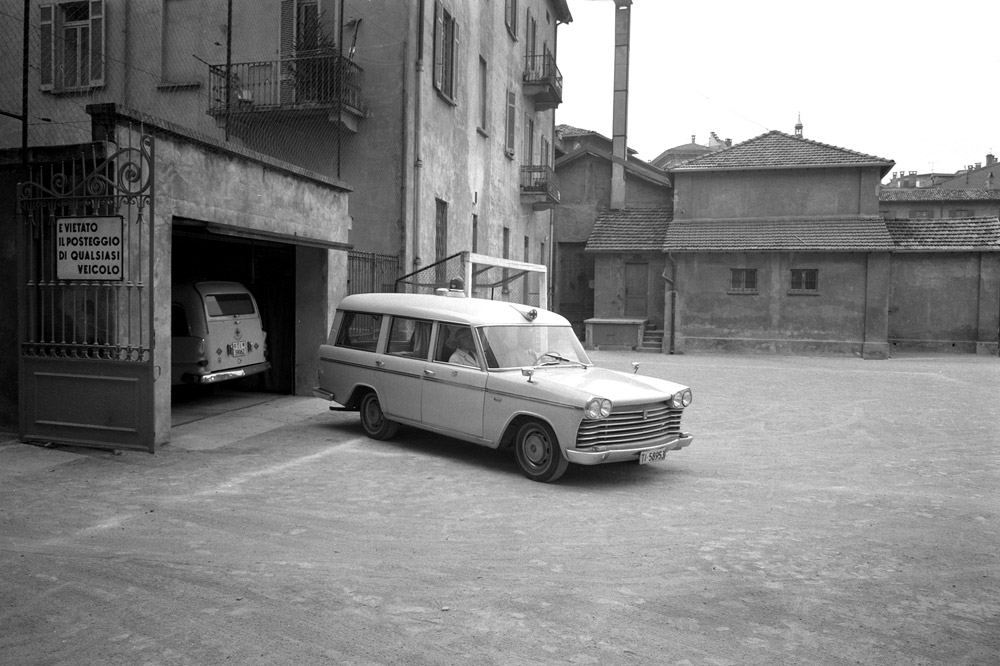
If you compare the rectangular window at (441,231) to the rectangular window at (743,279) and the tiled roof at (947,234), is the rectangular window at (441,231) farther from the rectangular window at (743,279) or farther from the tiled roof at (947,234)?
the tiled roof at (947,234)

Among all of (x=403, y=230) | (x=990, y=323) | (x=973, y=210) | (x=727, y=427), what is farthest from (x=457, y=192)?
(x=973, y=210)

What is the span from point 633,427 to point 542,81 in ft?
67.3

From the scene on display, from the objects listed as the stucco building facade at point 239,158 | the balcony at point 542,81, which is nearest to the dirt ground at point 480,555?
the stucco building facade at point 239,158

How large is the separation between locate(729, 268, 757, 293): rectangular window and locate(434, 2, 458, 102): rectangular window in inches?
573

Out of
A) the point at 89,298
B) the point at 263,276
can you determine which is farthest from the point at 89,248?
the point at 263,276

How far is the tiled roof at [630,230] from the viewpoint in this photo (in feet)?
101

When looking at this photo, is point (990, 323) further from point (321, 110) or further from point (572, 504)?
point (572, 504)

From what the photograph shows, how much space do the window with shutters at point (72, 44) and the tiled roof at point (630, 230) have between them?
18.4 meters

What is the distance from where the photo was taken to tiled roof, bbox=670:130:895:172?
28766 mm

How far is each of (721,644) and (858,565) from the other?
1.99 metres

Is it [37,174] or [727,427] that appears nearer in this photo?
[37,174]

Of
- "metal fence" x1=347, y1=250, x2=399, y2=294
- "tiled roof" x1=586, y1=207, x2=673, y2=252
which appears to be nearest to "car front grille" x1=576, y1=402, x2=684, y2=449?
"metal fence" x1=347, y1=250, x2=399, y2=294

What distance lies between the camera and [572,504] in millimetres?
7305

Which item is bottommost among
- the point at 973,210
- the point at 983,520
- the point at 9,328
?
the point at 983,520
